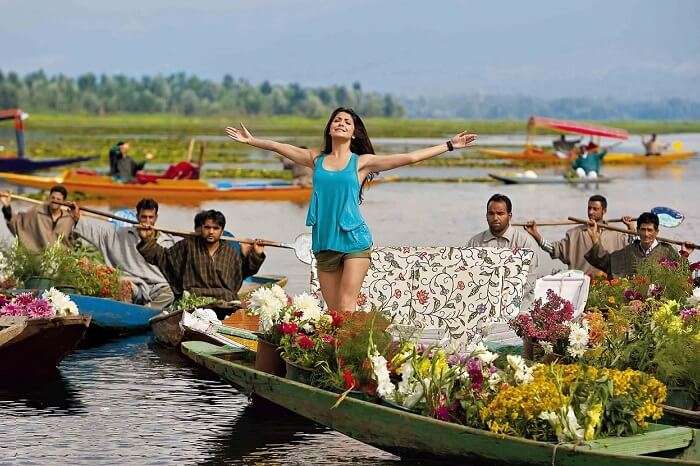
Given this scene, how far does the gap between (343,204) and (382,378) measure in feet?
4.46

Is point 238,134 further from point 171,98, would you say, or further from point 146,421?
point 171,98

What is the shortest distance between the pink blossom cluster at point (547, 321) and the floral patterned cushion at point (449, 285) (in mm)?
1027

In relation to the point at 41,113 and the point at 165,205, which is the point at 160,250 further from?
the point at 41,113

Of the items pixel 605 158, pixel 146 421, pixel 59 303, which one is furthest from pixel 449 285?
pixel 605 158

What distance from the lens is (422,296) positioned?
11000 millimetres

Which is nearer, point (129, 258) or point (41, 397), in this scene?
point (41, 397)

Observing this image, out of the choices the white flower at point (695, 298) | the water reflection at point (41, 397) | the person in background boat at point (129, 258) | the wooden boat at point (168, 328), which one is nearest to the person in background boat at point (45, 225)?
the person in background boat at point (129, 258)

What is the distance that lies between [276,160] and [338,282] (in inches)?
1768

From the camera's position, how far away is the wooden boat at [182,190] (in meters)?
31.8

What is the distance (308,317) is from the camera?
9.38 m

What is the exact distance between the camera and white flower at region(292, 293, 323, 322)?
9371mm

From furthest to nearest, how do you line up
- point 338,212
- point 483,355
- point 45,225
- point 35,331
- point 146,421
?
1. point 45,225
2. point 35,331
3. point 146,421
4. point 338,212
5. point 483,355

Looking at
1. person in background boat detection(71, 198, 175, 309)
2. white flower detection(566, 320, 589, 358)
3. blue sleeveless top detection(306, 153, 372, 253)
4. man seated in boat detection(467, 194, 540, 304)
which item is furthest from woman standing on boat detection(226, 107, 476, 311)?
person in background boat detection(71, 198, 175, 309)

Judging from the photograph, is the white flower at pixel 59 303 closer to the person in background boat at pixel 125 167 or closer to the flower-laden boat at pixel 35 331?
the flower-laden boat at pixel 35 331
